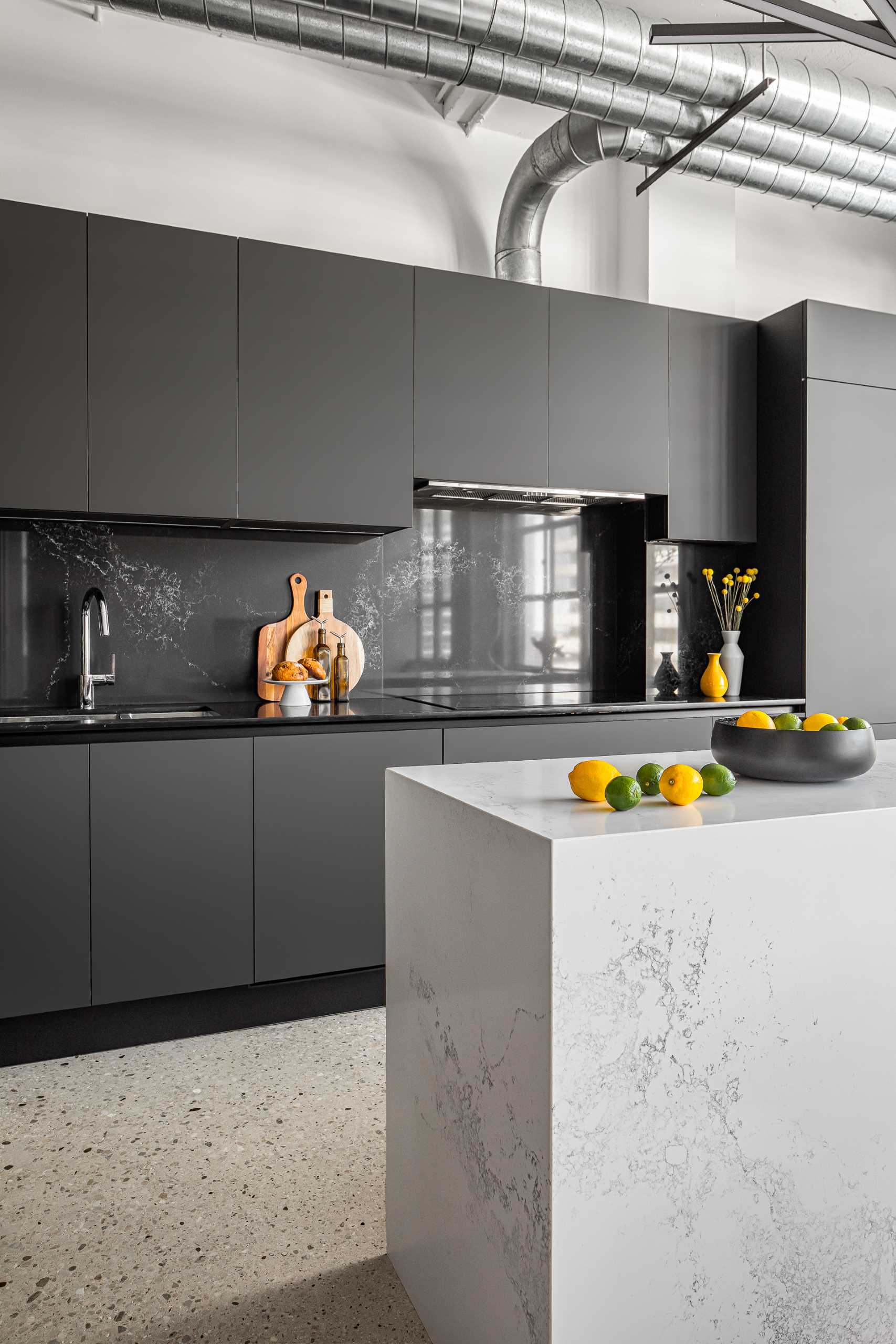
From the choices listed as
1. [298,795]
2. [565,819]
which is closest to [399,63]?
[298,795]

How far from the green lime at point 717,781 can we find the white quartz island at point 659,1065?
0.11ft

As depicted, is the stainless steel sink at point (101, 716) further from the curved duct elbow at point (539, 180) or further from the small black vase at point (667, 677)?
the curved duct elbow at point (539, 180)

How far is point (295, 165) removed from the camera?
3.67 metres

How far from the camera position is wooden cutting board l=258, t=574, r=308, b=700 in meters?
3.47

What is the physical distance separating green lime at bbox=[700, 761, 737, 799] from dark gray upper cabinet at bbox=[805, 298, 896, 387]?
286 centimetres

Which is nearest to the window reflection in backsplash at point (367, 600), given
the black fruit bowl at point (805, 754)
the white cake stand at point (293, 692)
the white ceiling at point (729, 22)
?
the white cake stand at point (293, 692)

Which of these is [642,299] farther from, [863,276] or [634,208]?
[863,276]

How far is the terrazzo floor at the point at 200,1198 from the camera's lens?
162cm

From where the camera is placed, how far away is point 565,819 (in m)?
1.27

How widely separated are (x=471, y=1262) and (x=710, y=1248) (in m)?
→ 0.36

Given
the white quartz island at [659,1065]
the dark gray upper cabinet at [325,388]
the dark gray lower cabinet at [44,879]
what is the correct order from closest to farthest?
the white quartz island at [659,1065] < the dark gray lower cabinet at [44,879] < the dark gray upper cabinet at [325,388]

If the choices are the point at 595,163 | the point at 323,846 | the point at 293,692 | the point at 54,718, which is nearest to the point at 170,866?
the point at 323,846

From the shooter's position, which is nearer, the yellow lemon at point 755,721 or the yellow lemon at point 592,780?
the yellow lemon at point 592,780

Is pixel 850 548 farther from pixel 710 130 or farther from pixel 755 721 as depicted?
pixel 755 721
